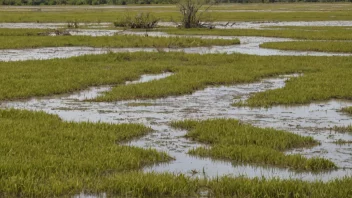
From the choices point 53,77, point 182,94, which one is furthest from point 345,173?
point 53,77

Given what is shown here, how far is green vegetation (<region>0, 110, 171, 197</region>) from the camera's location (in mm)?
7113

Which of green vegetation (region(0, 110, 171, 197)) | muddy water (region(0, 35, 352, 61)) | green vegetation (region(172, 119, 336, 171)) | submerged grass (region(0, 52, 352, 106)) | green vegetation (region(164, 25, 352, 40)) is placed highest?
green vegetation (region(0, 110, 171, 197))

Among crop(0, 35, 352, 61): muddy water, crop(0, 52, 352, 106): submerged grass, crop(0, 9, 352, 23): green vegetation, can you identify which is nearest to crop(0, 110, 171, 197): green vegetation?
crop(0, 52, 352, 106): submerged grass

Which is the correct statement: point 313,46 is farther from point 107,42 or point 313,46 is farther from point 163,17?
point 163,17

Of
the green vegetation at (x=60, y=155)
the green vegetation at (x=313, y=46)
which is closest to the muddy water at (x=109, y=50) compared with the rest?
the green vegetation at (x=313, y=46)

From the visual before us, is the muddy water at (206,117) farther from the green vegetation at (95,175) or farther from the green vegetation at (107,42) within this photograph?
the green vegetation at (107,42)

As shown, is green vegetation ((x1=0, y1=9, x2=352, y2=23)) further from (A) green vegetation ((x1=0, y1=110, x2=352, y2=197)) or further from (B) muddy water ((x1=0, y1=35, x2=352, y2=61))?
(A) green vegetation ((x1=0, y1=110, x2=352, y2=197))

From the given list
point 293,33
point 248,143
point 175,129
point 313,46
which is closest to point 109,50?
point 313,46

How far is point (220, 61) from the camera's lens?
2203 cm

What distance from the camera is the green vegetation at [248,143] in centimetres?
840

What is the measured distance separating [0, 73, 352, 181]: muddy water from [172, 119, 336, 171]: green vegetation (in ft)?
0.74

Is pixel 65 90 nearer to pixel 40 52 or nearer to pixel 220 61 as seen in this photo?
pixel 220 61

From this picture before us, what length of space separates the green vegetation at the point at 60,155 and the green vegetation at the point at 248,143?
3.31 ft

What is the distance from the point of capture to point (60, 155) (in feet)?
27.5
